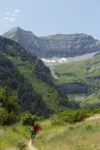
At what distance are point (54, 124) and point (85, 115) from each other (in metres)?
6.12

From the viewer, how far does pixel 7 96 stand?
72.8 m

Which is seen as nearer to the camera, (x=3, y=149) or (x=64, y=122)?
(x=3, y=149)

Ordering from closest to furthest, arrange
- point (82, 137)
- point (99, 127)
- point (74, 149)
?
point (74, 149), point (82, 137), point (99, 127)

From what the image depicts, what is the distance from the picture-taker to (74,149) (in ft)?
83.9

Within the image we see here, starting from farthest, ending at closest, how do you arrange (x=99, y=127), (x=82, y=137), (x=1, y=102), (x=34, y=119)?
(x=1, y=102) < (x=34, y=119) < (x=99, y=127) < (x=82, y=137)

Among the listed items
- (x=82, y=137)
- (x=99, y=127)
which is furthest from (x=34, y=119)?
(x=82, y=137)

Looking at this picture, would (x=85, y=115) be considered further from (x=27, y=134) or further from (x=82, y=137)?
(x=82, y=137)

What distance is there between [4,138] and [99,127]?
11115 mm

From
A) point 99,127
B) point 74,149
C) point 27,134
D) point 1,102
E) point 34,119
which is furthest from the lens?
point 1,102

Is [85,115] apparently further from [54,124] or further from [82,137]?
[82,137]

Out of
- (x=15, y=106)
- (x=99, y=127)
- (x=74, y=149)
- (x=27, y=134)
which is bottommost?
(x=15, y=106)

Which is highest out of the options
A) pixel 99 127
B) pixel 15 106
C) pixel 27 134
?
pixel 99 127

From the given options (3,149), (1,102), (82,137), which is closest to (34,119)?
(1,102)

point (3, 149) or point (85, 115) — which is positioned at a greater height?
point (3, 149)
